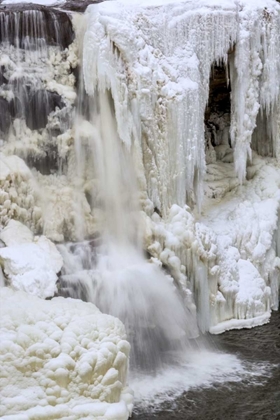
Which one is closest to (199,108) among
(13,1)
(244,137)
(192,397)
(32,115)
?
(244,137)

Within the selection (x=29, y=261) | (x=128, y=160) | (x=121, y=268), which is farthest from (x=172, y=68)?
(x=29, y=261)

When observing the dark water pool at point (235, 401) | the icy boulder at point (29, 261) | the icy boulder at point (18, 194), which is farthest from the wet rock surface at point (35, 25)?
the dark water pool at point (235, 401)

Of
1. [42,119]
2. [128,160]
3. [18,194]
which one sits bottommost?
[18,194]

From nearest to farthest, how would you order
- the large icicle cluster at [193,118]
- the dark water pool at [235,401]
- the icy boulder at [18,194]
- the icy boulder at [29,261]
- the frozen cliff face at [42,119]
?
1. the dark water pool at [235,401]
2. the icy boulder at [29,261]
3. the icy boulder at [18,194]
4. the frozen cliff face at [42,119]
5. the large icicle cluster at [193,118]

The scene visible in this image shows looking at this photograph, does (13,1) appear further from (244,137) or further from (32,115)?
(244,137)

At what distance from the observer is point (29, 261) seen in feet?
21.6

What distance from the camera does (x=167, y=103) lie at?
796 centimetres

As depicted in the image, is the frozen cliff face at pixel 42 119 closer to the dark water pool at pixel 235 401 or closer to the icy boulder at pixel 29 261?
the icy boulder at pixel 29 261

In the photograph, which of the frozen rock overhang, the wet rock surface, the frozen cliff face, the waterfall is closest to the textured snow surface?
the waterfall

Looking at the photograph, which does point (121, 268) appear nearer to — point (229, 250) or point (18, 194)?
point (18, 194)

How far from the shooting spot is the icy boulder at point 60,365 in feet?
15.9

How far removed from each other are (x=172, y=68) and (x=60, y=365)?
14.9 ft

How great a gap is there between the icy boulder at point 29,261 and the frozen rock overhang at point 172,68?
1.72 meters

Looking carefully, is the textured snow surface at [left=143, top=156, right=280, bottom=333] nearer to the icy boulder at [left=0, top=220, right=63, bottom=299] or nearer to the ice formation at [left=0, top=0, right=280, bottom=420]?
the ice formation at [left=0, top=0, right=280, bottom=420]
